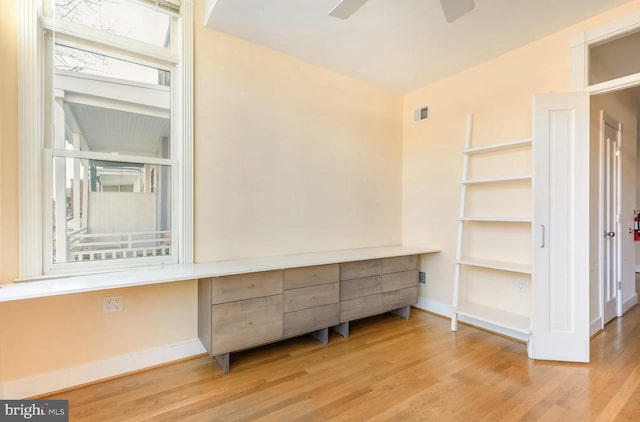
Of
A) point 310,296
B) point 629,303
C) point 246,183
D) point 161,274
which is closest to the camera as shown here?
point 161,274

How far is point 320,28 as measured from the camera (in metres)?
2.61

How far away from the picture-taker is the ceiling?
2324 millimetres

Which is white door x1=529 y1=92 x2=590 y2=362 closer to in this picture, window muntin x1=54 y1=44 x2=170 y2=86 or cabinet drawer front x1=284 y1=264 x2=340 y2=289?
cabinet drawer front x1=284 y1=264 x2=340 y2=289

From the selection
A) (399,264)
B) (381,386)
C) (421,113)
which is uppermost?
(421,113)

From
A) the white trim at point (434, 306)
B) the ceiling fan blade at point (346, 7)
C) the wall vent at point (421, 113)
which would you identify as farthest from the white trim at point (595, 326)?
the ceiling fan blade at point (346, 7)

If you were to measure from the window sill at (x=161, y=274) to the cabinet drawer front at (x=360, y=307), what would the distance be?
43 centimetres

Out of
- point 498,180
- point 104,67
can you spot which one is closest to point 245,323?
point 104,67

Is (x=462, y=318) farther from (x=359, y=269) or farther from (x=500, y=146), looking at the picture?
(x=500, y=146)

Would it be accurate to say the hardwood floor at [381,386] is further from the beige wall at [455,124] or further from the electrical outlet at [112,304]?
the beige wall at [455,124]

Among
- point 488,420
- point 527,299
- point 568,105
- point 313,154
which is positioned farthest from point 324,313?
point 568,105

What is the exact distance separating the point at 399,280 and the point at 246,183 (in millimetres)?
1933

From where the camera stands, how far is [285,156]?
3.06 m

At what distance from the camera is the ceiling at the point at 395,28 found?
7.63ft

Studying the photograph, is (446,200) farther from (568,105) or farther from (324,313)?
(324,313)
